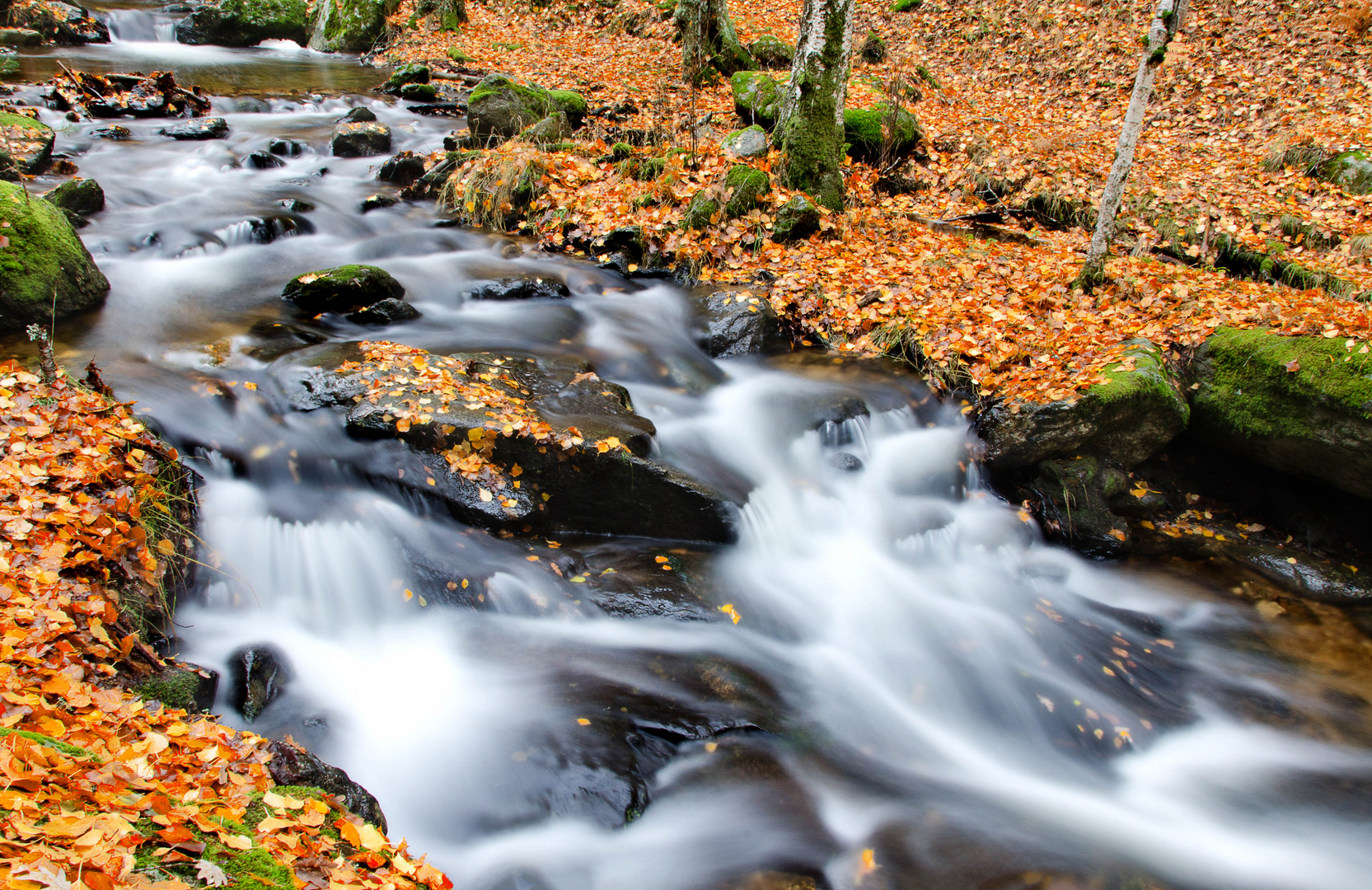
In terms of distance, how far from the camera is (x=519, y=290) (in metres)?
8.62

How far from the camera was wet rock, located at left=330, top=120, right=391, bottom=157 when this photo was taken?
11.9 m

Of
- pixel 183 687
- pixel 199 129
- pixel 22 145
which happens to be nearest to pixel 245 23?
pixel 199 129

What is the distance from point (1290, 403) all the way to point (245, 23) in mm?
24018

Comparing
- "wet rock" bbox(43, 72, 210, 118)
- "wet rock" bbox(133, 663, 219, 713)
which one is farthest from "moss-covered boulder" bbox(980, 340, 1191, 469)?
"wet rock" bbox(43, 72, 210, 118)

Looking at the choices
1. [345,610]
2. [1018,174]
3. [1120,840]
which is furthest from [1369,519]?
[345,610]

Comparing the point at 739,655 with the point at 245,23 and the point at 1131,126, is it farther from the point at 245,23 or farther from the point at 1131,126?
the point at 245,23

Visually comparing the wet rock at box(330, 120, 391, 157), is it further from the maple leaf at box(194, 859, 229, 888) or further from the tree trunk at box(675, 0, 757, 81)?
the maple leaf at box(194, 859, 229, 888)

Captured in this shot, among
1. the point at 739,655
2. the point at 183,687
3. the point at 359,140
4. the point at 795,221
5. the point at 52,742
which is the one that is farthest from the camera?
the point at 359,140

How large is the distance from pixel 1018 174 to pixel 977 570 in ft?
23.9

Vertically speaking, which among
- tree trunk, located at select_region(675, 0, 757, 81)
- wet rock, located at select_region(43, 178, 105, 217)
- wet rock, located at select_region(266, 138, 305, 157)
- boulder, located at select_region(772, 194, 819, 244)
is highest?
tree trunk, located at select_region(675, 0, 757, 81)

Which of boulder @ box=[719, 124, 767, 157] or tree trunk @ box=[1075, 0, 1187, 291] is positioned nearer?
tree trunk @ box=[1075, 0, 1187, 291]

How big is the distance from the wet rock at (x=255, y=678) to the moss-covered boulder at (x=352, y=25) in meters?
20.7

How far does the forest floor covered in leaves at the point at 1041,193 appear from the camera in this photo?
7570 mm

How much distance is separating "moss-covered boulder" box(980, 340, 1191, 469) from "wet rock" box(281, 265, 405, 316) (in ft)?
21.6
